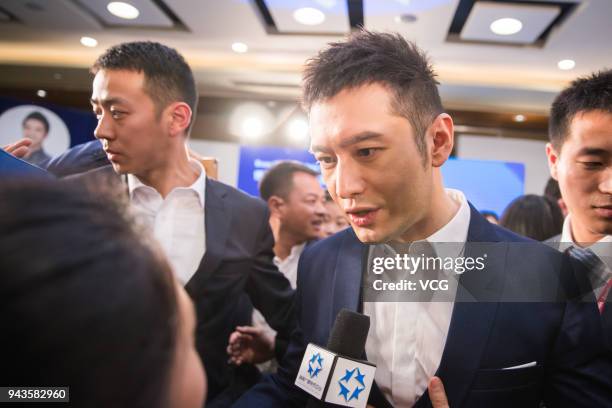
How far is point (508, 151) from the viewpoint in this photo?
4.59 metres

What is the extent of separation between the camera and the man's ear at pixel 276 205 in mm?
2742

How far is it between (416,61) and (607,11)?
2.85 meters

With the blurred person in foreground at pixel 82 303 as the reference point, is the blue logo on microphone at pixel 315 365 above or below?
below

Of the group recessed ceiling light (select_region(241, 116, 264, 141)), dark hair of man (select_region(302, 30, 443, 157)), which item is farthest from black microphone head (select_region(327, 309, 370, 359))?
recessed ceiling light (select_region(241, 116, 264, 141))

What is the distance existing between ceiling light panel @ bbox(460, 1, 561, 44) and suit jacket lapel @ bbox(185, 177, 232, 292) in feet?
8.53

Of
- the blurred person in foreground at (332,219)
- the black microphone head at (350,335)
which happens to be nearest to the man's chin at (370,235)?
the black microphone head at (350,335)

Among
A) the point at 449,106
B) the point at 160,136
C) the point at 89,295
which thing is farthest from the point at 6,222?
the point at 449,106

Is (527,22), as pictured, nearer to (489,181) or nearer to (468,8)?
(468,8)

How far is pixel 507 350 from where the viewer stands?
874 mm

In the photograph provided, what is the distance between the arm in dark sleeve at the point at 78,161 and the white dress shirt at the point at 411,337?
A: 0.83 m

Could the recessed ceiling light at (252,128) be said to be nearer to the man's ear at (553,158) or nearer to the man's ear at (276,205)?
the man's ear at (276,205)

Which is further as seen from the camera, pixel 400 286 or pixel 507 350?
pixel 400 286

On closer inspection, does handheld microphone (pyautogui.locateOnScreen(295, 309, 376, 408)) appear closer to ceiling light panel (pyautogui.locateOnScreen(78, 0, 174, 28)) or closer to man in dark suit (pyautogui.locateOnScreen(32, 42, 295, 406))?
man in dark suit (pyautogui.locateOnScreen(32, 42, 295, 406))

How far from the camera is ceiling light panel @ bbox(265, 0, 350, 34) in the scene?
326 cm
